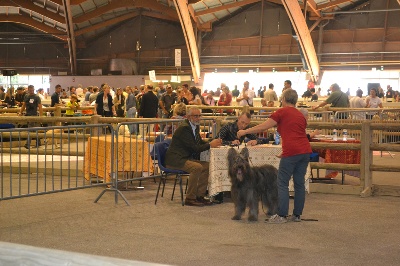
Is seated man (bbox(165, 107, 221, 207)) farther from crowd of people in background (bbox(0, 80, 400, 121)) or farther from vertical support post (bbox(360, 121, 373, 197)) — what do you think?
crowd of people in background (bbox(0, 80, 400, 121))

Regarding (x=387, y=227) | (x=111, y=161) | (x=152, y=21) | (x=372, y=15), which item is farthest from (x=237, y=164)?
A: (x=152, y=21)

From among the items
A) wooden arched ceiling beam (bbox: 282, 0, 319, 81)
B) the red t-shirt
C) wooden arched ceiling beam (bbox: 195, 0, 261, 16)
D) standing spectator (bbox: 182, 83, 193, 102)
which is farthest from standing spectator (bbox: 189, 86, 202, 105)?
wooden arched ceiling beam (bbox: 195, 0, 261, 16)

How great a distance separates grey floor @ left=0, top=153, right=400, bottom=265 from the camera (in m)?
6.98

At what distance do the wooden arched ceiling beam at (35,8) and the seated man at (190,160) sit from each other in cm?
3282

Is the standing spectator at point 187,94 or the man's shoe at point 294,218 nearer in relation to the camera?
the man's shoe at point 294,218

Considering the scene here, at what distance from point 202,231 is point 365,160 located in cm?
361

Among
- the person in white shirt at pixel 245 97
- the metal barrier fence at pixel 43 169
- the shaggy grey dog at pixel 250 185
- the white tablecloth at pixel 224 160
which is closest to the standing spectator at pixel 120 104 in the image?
the person in white shirt at pixel 245 97

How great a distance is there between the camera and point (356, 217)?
917cm

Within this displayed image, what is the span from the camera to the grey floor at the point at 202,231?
275 inches

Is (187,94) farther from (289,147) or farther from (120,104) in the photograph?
(289,147)

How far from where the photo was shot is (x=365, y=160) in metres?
10.9

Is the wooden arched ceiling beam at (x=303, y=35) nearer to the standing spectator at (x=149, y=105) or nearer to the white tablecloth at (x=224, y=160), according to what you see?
the standing spectator at (x=149, y=105)

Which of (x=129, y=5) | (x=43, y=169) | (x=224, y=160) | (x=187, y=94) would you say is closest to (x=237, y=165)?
(x=224, y=160)

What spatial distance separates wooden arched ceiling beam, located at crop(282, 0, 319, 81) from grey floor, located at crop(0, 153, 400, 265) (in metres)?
25.3
